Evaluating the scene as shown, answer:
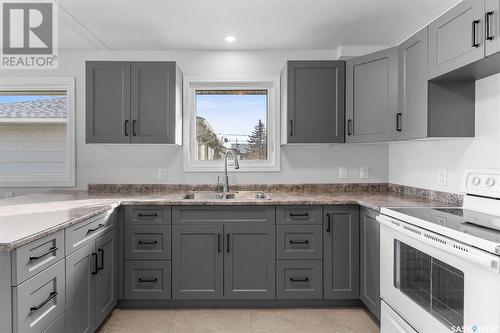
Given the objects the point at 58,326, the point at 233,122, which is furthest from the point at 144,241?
the point at 233,122

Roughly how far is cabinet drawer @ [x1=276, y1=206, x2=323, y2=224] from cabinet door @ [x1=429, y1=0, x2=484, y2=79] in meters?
1.27

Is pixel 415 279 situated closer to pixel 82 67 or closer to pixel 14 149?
pixel 82 67

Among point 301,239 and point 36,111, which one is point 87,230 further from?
point 36,111

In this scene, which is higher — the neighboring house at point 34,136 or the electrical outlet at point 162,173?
the neighboring house at point 34,136

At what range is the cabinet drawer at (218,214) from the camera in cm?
268

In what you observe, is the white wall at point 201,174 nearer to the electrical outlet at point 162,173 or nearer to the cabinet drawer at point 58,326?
the electrical outlet at point 162,173

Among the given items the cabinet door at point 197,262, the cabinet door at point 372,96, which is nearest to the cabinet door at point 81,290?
the cabinet door at point 197,262

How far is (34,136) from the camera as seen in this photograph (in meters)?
3.42

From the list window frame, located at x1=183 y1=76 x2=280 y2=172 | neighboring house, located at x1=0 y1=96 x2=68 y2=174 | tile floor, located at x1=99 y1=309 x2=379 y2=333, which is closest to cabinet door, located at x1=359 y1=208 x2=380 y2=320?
tile floor, located at x1=99 y1=309 x2=379 y2=333

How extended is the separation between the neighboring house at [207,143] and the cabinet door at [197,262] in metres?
1.01

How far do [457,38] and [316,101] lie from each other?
125cm

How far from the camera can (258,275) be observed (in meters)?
2.69

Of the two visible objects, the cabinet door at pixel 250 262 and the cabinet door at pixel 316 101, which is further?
the cabinet door at pixel 316 101

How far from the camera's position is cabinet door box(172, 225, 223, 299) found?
2674 millimetres
